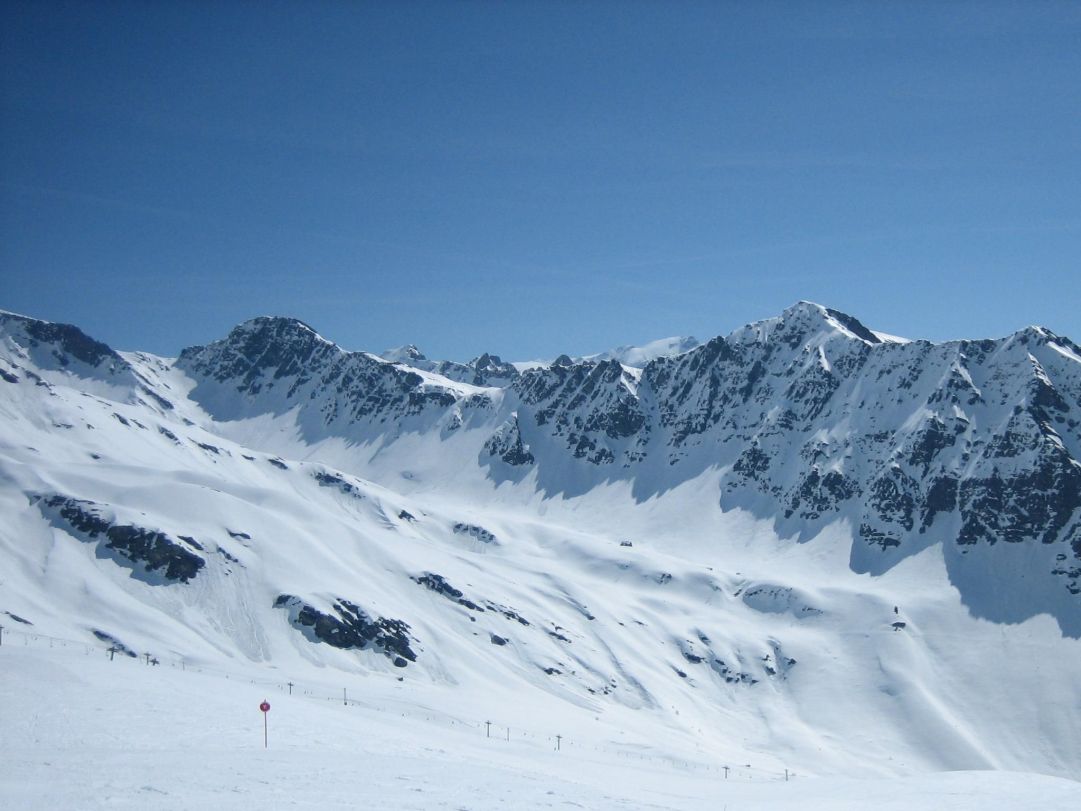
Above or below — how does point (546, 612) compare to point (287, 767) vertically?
above

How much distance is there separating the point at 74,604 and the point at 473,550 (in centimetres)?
10209

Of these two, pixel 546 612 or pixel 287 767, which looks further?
pixel 546 612

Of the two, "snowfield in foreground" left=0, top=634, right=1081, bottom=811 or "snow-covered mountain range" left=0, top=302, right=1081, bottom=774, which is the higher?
"snow-covered mountain range" left=0, top=302, right=1081, bottom=774

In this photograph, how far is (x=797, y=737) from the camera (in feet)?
465

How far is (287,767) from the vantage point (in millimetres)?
35094

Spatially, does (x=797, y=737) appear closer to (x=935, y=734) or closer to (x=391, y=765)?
(x=935, y=734)

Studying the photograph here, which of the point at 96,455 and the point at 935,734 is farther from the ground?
the point at 96,455

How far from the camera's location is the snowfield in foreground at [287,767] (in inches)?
1206

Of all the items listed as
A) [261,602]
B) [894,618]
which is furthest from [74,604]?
[894,618]

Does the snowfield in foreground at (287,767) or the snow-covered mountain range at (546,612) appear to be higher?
the snow-covered mountain range at (546,612)

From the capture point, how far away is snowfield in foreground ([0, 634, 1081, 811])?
30625 mm

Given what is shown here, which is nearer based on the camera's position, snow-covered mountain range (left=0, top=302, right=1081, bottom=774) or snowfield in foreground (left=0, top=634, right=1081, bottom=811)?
snowfield in foreground (left=0, top=634, right=1081, bottom=811)

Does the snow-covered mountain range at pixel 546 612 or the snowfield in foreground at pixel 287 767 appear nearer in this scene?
the snowfield in foreground at pixel 287 767

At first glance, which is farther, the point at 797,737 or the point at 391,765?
the point at 797,737
